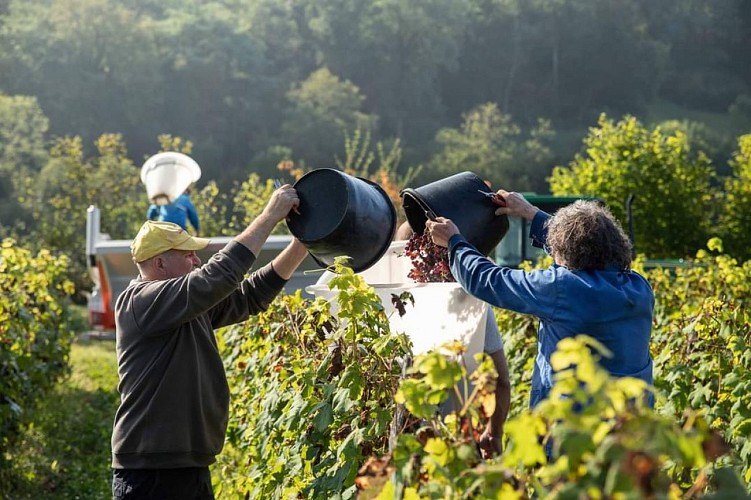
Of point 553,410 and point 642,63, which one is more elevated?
point 642,63

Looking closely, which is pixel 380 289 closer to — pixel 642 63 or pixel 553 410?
pixel 553 410

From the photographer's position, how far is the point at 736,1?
56062mm

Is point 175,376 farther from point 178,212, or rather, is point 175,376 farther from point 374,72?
point 374,72

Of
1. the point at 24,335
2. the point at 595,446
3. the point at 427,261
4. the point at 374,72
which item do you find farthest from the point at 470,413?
the point at 374,72

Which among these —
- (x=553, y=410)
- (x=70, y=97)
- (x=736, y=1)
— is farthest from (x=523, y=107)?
(x=553, y=410)

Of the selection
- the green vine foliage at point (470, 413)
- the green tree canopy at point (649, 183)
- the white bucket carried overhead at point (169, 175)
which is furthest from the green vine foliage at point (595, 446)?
the green tree canopy at point (649, 183)

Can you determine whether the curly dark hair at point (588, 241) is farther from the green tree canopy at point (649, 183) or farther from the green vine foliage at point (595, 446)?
the green tree canopy at point (649, 183)

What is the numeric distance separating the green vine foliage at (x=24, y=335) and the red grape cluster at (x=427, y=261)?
124 inches

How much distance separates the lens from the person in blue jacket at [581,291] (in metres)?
2.78

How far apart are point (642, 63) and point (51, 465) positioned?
188 feet

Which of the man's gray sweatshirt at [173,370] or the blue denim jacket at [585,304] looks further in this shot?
the man's gray sweatshirt at [173,370]

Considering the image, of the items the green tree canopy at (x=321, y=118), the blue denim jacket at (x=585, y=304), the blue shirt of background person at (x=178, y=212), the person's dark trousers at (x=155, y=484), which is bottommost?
the person's dark trousers at (x=155, y=484)

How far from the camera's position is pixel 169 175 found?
36.2 ft

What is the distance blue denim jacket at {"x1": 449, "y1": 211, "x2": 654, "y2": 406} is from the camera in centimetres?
278
